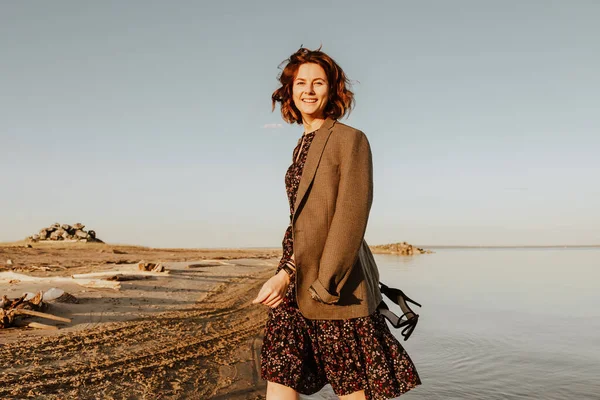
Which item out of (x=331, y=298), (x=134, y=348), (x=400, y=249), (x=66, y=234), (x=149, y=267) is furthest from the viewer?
(x=400, y=249)

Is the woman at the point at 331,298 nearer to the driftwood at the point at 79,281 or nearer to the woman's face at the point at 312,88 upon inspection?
the woman's face at the point at 312,88

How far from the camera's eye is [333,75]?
86.9 inches

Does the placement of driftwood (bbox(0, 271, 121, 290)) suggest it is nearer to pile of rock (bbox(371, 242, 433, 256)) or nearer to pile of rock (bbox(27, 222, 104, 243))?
pile of rock (bbox(27, 222, 104, 243))

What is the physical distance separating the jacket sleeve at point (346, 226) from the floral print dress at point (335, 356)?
0.21 metres

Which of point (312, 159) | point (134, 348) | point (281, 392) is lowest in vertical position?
point (134, 348)

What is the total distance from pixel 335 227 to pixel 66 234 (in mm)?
29746

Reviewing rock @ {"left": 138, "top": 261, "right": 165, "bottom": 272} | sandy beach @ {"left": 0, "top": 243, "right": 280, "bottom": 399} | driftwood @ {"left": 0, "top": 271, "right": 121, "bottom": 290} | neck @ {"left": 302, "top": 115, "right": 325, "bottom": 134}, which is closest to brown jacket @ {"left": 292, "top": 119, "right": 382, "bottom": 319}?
neck @ {"left": 302, "top": 115, "right": 325, "bottom": 134}

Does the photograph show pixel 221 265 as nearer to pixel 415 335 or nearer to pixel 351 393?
pixel 415 335

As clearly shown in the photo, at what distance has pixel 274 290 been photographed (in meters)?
1.93

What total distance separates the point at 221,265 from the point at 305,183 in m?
15.1

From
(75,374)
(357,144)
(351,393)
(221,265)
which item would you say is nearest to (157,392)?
(75,374)

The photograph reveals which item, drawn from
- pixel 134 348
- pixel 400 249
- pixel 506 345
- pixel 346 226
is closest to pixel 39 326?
pixel 134 348

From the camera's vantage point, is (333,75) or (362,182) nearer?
(362,182)

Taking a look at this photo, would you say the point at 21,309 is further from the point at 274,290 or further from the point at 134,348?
the point at 274,290
